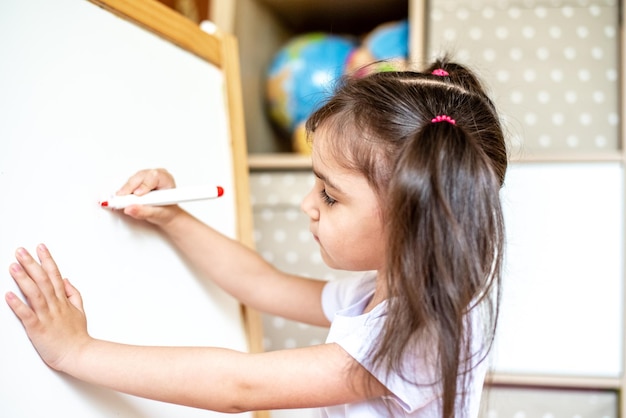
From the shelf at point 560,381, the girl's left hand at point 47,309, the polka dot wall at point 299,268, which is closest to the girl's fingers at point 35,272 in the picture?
the girl's left hand at point 47,309

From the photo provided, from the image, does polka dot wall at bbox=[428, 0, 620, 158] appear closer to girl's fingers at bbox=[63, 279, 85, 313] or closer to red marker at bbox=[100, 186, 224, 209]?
red marker at bbox=[100, 186, 224, 209]

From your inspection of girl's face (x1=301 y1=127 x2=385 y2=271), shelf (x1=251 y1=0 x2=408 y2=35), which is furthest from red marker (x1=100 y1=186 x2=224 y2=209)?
shelf (x1=251 y1=0 x2=408 y2=35)

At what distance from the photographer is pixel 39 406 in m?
0.57

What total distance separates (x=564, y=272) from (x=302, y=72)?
613 millimetres

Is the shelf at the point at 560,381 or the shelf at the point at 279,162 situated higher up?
the shelf at the point at 279,162

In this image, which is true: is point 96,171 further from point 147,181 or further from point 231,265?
point 231,265

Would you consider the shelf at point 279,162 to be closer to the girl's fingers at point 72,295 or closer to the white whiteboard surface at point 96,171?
the white whiteboard surface at point 96,171

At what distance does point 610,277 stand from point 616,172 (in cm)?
18

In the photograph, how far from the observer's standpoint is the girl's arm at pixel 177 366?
22.8 inches

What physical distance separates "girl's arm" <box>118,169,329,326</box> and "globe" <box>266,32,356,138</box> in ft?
1.80

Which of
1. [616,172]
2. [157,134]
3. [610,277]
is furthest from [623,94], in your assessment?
[157,134]

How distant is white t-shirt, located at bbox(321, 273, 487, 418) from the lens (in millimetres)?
653

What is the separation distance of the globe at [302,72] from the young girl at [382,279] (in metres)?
0.65

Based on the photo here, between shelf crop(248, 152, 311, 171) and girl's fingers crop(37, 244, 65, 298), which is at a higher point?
shelf crop(248, 152, 311, 171)
